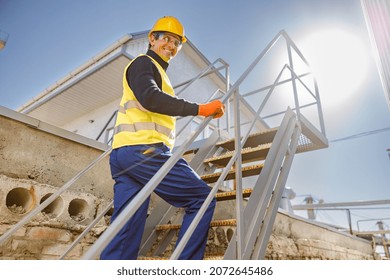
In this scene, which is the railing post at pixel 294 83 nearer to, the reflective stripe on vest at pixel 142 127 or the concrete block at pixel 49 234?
the reflective stripe on vest at pixel 142 127

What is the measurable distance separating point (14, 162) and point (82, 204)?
68 centimetres

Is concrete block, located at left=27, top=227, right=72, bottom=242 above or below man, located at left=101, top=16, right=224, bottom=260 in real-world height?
below

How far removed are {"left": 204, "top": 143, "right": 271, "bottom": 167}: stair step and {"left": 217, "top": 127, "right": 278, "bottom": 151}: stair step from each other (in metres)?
0.24

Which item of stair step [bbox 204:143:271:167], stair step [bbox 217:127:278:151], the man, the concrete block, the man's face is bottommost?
the concrete block

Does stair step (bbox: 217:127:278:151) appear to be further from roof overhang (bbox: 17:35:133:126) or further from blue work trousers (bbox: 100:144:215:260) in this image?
roof overhang (bbox: 17:35:133:126)

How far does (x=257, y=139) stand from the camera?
310 cm

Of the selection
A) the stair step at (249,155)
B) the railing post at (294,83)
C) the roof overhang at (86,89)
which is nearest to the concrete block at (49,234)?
the stair step at (249,155)

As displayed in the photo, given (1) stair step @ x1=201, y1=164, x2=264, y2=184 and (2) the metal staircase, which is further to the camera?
(1) stair step @ x1=201, y1=164, x2=264, y2=184

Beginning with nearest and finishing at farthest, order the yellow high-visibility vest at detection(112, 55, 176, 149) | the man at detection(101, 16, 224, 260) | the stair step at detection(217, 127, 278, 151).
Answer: the man at detection(101, 16, 224, 260), the yellow high-visibility vest at detection(112, 55, 176, 149), the stair step at detection(217, 127, 278, 151)

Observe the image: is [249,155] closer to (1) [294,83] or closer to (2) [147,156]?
(2) [147,156]

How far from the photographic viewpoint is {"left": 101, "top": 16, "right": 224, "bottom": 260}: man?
1599mm

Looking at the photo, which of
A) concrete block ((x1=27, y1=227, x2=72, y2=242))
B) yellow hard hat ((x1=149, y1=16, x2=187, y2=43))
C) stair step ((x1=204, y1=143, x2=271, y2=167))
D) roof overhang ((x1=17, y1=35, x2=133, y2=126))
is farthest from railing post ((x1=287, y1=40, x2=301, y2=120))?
roof overhang ((x1=17, y1=35, x2=133, y2=126))
